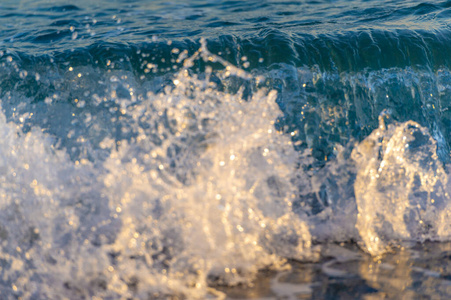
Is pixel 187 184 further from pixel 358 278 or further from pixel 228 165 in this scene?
pixel 358 278

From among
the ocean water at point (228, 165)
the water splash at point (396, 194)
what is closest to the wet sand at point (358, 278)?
the ocean water at point (228, 165)

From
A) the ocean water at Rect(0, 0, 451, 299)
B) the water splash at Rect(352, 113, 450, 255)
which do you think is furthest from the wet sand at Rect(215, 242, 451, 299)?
the water splash at Rect(352, 113, 450, 255)

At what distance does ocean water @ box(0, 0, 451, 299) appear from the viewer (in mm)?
2330

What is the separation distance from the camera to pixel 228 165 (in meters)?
2.51

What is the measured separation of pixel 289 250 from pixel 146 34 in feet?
7.50

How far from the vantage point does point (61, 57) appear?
11.3 feet

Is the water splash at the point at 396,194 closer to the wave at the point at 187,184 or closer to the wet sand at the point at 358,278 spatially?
the wave at the point at 187,184

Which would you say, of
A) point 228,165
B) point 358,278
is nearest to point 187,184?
point 228,165

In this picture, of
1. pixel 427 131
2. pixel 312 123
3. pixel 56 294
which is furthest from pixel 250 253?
pixel 427 131

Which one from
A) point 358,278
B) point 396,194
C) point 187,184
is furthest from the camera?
point 396,194

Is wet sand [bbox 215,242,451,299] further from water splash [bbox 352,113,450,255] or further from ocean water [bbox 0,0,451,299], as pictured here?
water splash [bbox 352,113,450,255]

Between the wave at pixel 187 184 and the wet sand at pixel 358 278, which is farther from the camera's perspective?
the wave at pixel 187 184

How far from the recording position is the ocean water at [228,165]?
7.64ft

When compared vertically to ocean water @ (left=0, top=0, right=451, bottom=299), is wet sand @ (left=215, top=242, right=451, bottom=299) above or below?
below
